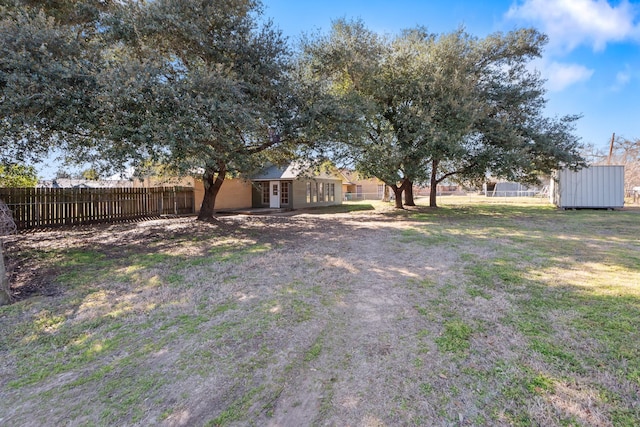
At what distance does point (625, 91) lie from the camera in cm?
2128

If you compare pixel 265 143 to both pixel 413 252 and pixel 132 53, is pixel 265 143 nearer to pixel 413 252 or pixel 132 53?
pixel 132 53

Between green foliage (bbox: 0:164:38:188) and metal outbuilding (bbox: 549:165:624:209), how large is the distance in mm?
22048

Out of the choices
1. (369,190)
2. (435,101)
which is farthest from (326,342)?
(369,190)

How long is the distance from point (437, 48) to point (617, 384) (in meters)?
12.6

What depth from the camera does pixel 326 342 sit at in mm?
2750

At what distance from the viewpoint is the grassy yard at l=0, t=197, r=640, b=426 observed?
76.4 inches

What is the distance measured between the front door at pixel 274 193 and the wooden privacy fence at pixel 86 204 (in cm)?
521

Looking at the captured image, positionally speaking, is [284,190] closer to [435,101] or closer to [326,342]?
[435,101]

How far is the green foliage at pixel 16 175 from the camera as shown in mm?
8495

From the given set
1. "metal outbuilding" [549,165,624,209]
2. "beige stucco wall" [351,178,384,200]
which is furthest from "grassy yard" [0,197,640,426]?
"beige stucco wall" [351,178,384,200]

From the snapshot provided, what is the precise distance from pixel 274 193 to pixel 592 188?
16841 millimetres

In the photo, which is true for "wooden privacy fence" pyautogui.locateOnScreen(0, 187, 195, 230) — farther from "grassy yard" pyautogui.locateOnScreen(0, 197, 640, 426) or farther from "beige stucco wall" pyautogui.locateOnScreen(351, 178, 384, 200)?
"beige stucco wall" pyautogui.locateOnScreen(351, 178, 384, 200)

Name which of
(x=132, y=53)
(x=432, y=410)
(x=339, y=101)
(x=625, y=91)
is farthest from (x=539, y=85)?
(x=432, y=410)

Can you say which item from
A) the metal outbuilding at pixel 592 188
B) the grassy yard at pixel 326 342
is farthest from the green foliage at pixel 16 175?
the metal outbuilding at pixel 592 188
